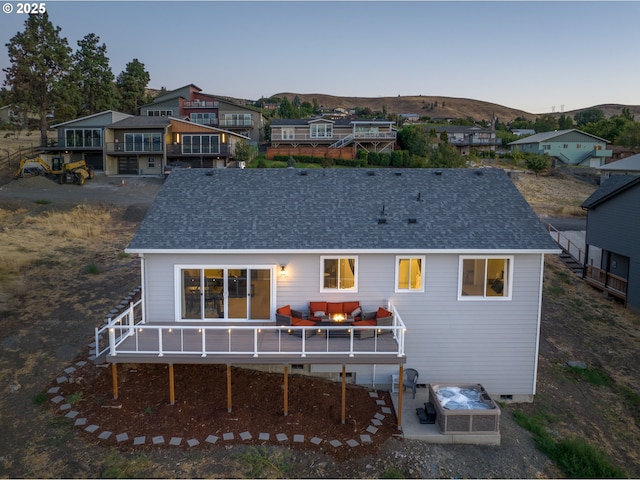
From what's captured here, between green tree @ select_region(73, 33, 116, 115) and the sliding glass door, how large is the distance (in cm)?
6141

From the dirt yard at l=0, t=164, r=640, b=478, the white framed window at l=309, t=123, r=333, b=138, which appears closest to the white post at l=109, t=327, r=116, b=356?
the dirt yard at l=0, t=164, r=640, b=478

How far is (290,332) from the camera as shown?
12.1m

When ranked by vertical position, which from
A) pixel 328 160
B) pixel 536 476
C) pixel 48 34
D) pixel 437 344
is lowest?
pixel 536 476

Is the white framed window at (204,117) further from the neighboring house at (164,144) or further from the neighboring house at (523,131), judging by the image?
the neighboring house at (523,131)

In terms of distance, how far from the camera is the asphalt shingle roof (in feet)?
41.3

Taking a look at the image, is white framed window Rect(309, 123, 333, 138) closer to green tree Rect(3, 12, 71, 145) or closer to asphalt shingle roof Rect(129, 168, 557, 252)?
green tree Rect(3, 12, 71, 145)

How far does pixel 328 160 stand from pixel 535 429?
42.3 meters

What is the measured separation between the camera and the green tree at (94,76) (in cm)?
6506

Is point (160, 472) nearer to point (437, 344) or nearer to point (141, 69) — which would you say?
point (437, 344)

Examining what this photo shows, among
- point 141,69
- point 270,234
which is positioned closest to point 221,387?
point 270,234

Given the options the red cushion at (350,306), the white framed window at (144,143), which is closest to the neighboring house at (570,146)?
the white framed window at (144,143)

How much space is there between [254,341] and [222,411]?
6.40ft

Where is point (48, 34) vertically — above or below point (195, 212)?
above

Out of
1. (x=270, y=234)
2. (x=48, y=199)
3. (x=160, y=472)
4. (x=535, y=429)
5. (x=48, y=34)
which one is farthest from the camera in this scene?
(x=48, y=34)
